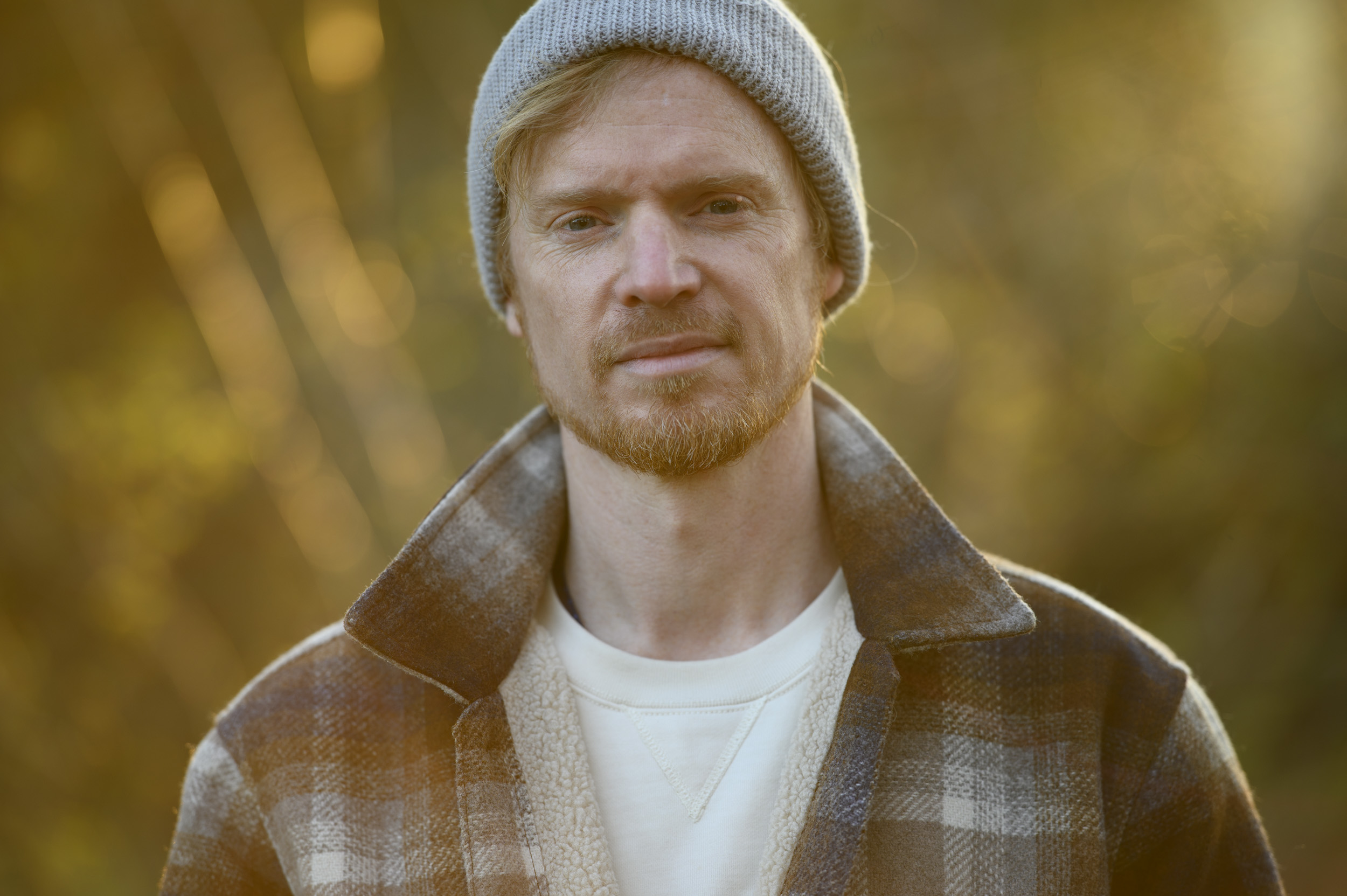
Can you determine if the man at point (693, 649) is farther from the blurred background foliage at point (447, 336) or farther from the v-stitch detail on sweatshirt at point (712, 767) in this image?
the blurred background foliage at point (447, 336)

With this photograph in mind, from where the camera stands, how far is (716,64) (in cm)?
160

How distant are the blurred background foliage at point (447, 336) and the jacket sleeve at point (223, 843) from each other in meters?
2.38

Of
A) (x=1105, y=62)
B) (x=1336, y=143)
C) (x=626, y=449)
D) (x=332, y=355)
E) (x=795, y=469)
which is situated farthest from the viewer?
(x=332, y=355)

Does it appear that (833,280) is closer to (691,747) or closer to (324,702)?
(691,747)

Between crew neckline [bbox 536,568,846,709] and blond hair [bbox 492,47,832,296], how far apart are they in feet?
2.62

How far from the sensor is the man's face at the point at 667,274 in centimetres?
155

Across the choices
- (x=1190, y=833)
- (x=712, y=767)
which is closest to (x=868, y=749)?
(x=712, y=767)

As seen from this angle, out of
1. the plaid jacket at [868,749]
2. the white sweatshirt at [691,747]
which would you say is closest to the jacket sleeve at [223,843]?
the plaid jacket at [868,749]

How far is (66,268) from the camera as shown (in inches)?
144

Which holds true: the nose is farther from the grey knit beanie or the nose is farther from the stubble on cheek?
the grey knit beanie

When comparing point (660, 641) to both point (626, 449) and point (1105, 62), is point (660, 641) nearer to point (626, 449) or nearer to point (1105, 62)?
point (626, 449)

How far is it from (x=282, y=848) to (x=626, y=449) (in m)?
0.83

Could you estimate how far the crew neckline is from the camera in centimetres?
157

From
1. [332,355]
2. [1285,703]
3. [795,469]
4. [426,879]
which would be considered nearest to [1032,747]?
[795,469]
